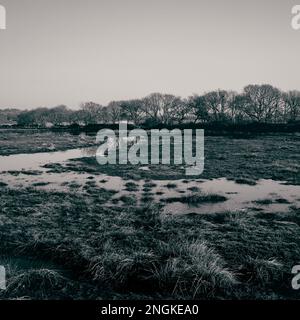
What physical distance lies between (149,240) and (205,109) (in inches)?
3344

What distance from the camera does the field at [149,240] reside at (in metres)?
8.32

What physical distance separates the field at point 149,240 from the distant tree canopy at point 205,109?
210 ft

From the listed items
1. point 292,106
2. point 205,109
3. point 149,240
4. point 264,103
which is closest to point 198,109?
point 205,109

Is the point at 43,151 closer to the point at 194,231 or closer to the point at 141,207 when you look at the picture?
the point at 141,207

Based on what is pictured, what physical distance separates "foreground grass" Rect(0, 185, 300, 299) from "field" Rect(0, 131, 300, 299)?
3 cm

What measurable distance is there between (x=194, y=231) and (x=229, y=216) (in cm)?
242

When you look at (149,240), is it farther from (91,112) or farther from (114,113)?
(91,112)

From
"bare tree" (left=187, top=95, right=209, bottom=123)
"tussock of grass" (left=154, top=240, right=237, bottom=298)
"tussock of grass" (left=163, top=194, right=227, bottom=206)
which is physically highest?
"bare tree" (left=187, top=95, right=209, bottom=123)

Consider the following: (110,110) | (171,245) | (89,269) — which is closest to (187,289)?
(171,245)

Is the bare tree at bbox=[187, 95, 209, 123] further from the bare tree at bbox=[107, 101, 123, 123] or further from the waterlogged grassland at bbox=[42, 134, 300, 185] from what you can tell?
the waterlogged grassland at bbox=[42, 134, 300, 185]

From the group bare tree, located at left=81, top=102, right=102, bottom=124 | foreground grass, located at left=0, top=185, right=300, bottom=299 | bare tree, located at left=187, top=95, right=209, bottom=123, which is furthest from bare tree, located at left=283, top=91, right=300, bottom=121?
foreground grass, located at left=0, top=185, right=300, bottom=299

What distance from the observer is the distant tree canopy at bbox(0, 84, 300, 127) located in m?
86.5

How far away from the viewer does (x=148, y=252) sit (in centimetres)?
1004

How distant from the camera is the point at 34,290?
8.17 m
